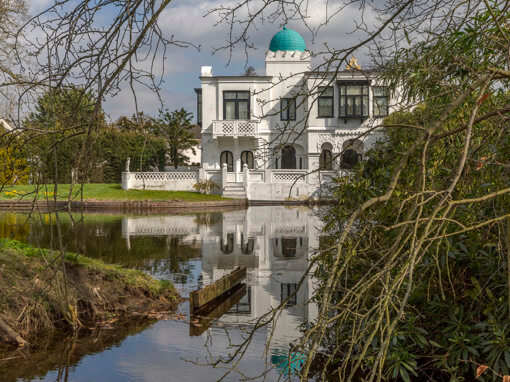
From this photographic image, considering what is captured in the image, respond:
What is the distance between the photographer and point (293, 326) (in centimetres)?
855

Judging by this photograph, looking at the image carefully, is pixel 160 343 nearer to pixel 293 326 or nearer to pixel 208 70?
pixel 293 326

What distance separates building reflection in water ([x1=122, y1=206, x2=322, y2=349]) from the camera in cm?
921

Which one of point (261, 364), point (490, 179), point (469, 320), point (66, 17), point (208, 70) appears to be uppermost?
point (208, 70)

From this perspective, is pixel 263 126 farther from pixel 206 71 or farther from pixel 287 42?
pixel 287 42

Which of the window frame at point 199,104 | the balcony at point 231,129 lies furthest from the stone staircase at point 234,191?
the window frame at point 199,104

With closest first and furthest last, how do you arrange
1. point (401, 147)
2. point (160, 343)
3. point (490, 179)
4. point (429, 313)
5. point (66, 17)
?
1. point (66, 17)
2. point (490, 179)
3. point (429, 313)
4. point (401, 147)
5. point (160, 343)

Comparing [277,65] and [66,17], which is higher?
[277,65]

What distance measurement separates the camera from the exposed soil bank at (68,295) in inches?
312

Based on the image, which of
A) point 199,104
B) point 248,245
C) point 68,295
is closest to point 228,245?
point 248,245

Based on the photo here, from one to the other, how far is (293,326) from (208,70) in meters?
35.4

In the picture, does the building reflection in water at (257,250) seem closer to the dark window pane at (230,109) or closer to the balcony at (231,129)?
the balcony at (231,129)

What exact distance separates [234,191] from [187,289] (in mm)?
26882

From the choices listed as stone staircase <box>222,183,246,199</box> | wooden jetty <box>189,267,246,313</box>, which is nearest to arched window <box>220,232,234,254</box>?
wooden jetty <box>189,267,246,313</box>

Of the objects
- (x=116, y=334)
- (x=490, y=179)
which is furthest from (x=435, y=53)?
(x=116, y=334)
